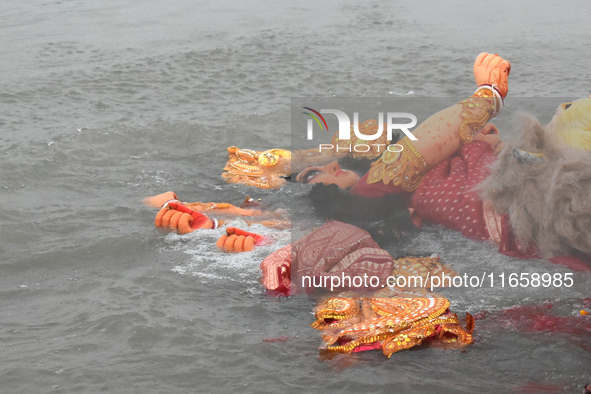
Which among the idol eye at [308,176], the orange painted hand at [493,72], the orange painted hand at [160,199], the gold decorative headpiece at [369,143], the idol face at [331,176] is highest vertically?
the orange painted hand at [493,72]

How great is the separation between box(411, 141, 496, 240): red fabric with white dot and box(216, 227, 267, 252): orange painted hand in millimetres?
1088

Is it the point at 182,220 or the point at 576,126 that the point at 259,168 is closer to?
the point at 182,220

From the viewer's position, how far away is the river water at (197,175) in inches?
130

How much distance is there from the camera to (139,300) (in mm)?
4070

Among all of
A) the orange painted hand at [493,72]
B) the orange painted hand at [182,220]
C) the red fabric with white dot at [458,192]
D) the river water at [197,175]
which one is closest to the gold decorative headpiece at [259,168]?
the river water at [197,175]

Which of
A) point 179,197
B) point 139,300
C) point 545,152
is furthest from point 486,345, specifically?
point 179,197

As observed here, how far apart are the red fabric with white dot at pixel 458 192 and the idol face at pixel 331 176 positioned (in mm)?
831

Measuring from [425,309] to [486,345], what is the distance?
0.34m

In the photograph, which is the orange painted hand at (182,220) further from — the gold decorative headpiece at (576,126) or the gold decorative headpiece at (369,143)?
the gold decorative headpiece at (576,126)

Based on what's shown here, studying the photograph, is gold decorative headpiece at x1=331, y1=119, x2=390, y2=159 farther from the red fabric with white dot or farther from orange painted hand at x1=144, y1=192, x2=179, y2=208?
orange painted hand at x1=144, y1=192, x2=179, y2=208

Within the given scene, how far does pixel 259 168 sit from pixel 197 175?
625 millimetres

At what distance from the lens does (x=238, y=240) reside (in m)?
4.60

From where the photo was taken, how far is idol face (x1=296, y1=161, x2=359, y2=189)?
5.30 meters

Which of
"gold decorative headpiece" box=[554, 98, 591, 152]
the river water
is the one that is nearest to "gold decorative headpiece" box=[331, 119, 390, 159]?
the river water
